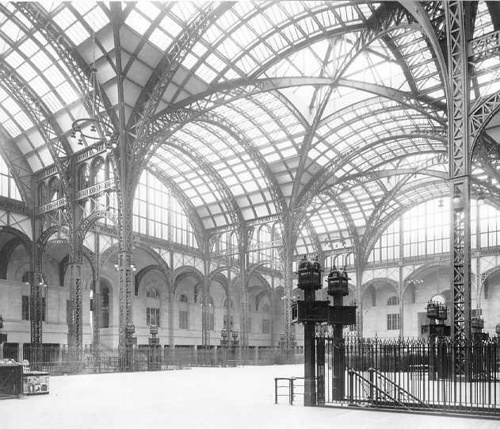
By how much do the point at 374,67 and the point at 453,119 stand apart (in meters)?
18.7

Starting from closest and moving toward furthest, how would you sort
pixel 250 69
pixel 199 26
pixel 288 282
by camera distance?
pixel 199 26, pixel 250 69, pixel 288 282

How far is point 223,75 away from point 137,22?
20.7 ft

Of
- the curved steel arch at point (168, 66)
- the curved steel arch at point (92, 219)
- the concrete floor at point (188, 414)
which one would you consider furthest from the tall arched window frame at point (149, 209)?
the concrete floor at point (188, 414)

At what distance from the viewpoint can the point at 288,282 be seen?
44344mm

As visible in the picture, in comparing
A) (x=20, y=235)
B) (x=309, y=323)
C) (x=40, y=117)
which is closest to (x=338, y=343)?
(x=309, y=323)

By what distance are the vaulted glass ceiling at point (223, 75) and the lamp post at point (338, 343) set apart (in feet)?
37.9

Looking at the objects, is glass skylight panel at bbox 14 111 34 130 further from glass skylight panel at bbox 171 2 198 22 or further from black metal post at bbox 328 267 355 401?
black metal post at bbox 328 267 355 401

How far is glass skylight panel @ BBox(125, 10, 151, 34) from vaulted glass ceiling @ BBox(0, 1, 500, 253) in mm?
57

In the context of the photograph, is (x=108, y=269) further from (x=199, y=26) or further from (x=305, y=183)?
(x=199, y=26)

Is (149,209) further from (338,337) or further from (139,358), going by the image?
(338,337)

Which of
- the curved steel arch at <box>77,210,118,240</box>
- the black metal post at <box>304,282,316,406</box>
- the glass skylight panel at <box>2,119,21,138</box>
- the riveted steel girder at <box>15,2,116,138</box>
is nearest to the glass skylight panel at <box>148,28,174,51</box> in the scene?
the riveted steel girder at <box>15,2,116,138</box>

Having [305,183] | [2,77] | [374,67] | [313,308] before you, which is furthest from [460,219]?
[305,183]

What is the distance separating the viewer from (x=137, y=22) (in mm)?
29906

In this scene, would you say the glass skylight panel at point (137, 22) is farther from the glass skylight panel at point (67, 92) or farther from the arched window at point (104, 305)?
the arched window at point (104, 305)
